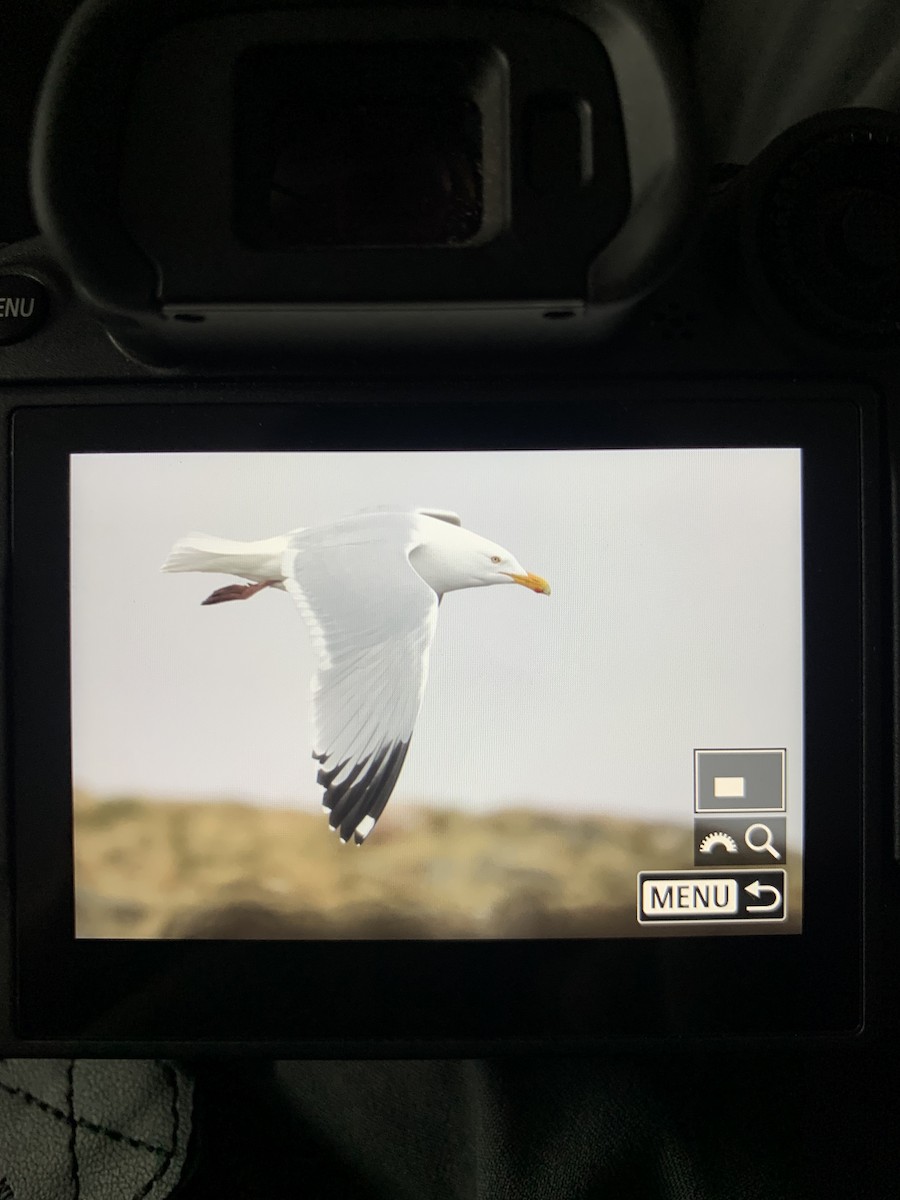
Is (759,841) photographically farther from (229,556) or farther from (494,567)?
(229,556)

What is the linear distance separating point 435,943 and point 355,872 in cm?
6

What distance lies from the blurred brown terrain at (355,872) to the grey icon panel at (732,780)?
23mm

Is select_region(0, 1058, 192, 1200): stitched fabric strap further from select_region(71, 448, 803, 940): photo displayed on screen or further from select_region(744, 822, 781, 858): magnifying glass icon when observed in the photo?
select_region(744, 822, 781, 858): magnifying glass icon

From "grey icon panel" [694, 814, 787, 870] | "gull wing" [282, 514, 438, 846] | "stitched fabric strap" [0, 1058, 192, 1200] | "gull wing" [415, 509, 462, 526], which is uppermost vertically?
"gull wing" [415, 509, 462, 526]

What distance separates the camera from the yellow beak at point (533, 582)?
1.46 feet

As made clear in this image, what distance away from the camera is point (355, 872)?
0.46 m

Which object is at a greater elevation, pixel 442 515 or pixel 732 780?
pixel 442 515

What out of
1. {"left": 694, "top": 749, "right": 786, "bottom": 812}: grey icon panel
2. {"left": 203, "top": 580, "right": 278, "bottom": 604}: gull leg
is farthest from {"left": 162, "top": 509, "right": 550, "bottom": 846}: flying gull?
{"left": 694, "top": 749, "right": 786, "bottom": 812}: grey icon panel

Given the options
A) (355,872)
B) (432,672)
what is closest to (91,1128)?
(355,872)

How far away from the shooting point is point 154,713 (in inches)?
17.8

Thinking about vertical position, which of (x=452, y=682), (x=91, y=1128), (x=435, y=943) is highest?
(x=452, y=682)

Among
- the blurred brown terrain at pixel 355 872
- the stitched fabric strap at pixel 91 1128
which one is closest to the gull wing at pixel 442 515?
the blurred brown terrain at pixel 355 872

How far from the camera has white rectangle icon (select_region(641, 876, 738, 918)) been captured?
0.46 meters

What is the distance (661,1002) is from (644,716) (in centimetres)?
15
